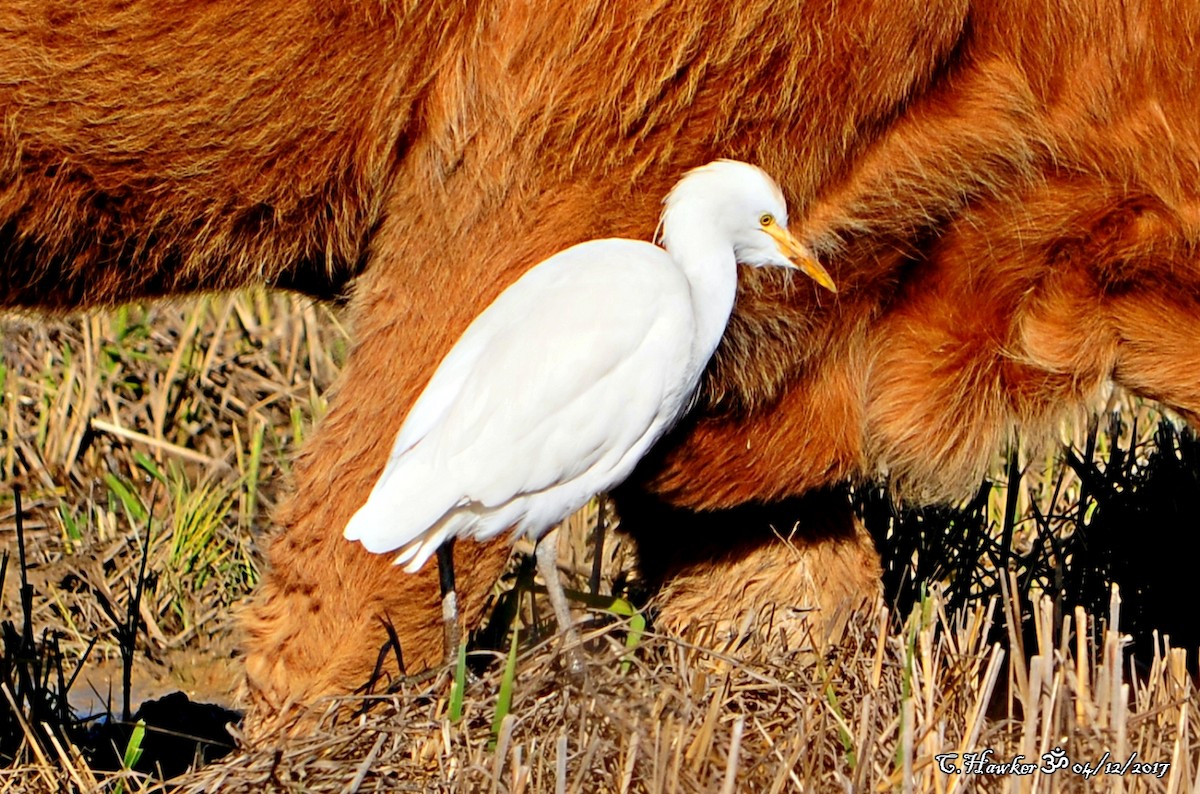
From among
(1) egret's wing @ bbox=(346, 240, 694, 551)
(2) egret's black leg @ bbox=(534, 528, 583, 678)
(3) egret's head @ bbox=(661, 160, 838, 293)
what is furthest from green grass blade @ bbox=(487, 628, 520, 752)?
(3) egret's head @ bbox=(661, 160, 838, 293)

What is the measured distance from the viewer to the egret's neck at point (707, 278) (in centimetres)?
287

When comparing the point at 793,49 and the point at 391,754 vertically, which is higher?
the point at 793,49

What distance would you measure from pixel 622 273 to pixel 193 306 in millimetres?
3459

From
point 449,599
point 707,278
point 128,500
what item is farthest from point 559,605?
point 128,500

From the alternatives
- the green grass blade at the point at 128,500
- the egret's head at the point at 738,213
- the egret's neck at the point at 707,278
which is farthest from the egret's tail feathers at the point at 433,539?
the green grass blade at the point at 128,500

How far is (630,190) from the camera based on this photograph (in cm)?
298

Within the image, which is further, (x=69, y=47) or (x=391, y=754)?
(x=69, y=47)

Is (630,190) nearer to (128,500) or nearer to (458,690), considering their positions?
(458,690)

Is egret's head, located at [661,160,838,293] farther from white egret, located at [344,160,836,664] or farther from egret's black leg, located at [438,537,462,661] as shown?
egret's black leg, located at [438,537,462,661]

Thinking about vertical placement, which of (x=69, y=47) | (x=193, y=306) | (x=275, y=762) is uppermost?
(x=193, y=306)

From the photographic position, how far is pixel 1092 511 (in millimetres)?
4570

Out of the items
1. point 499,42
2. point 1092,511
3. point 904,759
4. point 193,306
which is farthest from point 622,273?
point 193,306

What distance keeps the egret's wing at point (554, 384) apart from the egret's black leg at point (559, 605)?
8.8 inches

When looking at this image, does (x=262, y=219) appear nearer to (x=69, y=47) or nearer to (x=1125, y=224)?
(x=69, y=47)
